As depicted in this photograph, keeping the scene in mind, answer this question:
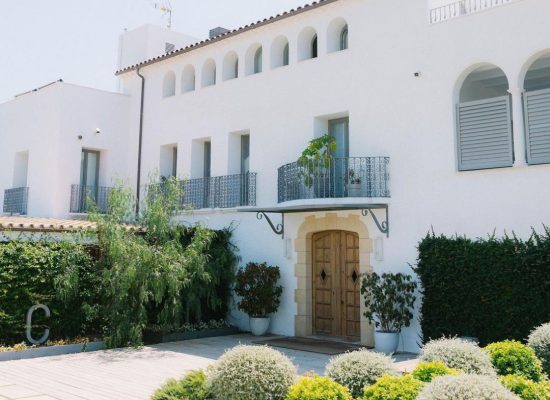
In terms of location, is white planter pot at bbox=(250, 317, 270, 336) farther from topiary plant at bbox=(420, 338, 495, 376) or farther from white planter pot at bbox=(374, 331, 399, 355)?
topiary plant at bbox=(420, 338, 495, 376)

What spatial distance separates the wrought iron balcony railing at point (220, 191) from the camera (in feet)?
52.5

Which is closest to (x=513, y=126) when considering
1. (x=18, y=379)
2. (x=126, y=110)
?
(x=18, y=379)

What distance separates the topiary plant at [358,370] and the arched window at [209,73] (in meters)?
12.9

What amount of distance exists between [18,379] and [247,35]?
11.2m

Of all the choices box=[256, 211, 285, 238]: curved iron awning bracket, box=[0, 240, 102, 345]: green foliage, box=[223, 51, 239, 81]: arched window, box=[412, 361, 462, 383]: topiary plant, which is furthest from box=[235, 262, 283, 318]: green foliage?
box=[412, 361, 462, 383]: topiary plant

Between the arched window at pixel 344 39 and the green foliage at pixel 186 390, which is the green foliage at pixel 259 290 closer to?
the arched window at pixel 344 39

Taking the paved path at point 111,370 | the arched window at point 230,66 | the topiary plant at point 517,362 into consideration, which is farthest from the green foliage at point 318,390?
the arched window at point 230,66

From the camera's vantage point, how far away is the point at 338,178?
44.7 feet

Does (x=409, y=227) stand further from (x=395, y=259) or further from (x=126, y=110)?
(x=126, y=110)

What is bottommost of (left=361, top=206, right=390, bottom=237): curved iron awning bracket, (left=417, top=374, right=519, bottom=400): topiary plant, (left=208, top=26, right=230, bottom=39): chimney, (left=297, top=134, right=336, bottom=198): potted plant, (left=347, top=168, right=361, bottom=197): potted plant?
(left=417, top=374, right=519, bottom=400): topiary plant

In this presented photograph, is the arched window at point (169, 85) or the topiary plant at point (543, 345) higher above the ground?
the arched window at point (169, 85)

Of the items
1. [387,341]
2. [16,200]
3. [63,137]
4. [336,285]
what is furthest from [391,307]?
[16,200]

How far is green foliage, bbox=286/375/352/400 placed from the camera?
600 cm

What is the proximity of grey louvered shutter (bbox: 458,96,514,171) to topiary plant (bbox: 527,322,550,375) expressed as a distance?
3.94 meters
